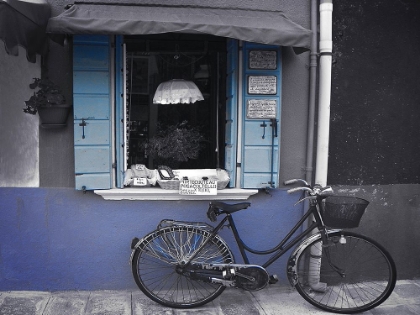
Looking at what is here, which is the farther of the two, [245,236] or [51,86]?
[245,236]

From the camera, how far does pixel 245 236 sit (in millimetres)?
4902

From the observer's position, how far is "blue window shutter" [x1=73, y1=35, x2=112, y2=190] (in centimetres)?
448

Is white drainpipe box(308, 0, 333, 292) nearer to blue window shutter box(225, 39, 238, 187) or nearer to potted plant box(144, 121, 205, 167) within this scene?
blue window shutter box(225, 39, 238, 187)

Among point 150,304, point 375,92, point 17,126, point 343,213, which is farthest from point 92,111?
point 375,92

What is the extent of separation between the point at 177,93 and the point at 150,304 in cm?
214

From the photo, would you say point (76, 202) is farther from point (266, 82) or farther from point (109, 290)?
point (266, 82)

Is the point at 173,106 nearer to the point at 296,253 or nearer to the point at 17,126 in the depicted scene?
the point at 17,126

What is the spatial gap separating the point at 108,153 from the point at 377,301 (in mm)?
2941

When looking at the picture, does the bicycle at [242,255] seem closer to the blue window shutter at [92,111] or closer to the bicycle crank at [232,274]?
the bicycle crank at [232,274]

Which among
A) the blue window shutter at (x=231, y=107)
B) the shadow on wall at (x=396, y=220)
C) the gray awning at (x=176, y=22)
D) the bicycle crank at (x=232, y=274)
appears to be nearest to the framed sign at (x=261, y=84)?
the blue window shutter at (x=231, y=107)

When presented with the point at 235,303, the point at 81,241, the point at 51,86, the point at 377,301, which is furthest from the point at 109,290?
the point at 377,301

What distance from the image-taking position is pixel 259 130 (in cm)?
477

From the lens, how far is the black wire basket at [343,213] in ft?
13.3

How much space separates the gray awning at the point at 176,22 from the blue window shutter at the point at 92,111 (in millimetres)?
395
